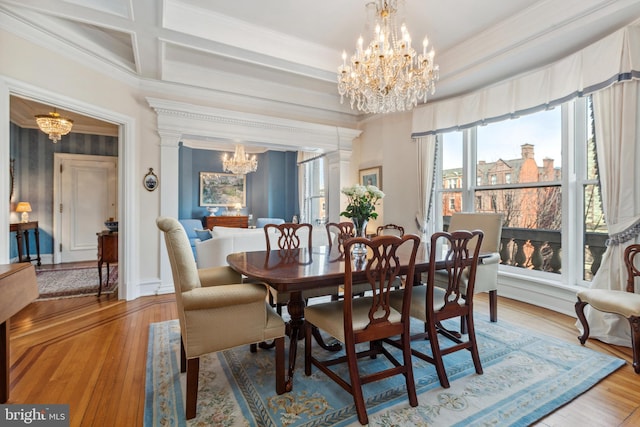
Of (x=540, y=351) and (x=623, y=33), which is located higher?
(x=623, y=33)

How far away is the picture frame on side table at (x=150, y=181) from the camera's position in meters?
3.96

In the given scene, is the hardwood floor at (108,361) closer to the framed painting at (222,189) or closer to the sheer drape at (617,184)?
the sheer drape at (617,184)

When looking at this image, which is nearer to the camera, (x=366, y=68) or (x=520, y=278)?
(x=366, y=68)

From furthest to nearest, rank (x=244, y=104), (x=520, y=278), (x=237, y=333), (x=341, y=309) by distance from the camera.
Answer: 1. (x=244, y=104)
2. (x=520, y=278)
3. (x=341, y=309)
4. (x=237, y=333)

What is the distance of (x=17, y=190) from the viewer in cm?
567

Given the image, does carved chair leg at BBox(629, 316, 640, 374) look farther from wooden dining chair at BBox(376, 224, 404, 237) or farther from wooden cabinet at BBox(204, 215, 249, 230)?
wooden cabinet at BBox(204, 215, 249, 230)

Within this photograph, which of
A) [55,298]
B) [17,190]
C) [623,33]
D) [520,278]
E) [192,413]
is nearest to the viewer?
[192,413]

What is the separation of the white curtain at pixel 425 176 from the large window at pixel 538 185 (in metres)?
0.25

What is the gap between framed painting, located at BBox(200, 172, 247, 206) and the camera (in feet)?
27.8

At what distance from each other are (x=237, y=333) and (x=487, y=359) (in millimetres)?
1835

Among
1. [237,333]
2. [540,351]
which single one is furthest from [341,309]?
[540,351]

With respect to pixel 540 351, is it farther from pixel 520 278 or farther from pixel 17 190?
pixel 17 190

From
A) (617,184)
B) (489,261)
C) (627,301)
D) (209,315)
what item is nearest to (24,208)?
(209,315)

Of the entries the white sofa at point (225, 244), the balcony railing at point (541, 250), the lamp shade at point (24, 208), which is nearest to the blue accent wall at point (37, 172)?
the lamp shade at point (24, 208)
